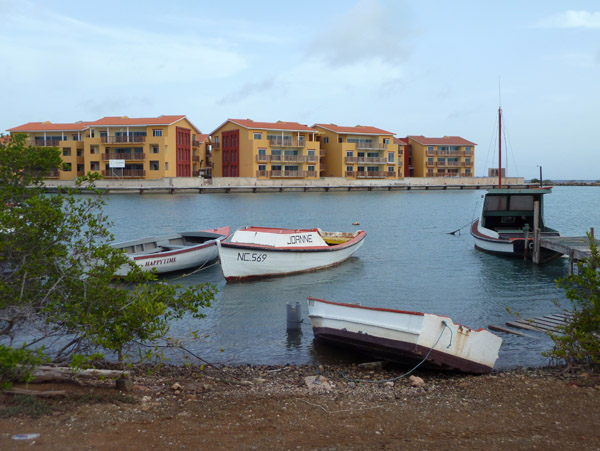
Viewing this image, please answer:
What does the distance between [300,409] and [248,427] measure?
103 centimetres

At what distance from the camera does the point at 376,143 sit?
97.5 meters

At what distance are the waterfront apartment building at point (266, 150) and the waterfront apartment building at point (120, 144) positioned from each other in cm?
783

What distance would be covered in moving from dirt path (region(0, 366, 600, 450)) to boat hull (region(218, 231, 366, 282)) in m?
11.6

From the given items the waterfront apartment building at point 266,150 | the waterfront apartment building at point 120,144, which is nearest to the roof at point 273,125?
the waterfront apartment building at point 266,150

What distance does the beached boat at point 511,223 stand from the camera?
26938 mm

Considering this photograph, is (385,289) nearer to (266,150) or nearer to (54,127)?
(266,150)

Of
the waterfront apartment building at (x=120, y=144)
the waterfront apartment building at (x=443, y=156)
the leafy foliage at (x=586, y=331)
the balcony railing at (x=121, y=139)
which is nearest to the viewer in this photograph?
the leafy foliage at (x=586, y=331)

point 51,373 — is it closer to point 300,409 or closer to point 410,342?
point 300,409

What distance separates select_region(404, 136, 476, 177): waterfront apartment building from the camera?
366 ft

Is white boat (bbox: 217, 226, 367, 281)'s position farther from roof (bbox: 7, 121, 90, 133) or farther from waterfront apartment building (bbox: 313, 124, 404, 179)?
waterfront apartment building (bbox: 313, 124, 404, 179)

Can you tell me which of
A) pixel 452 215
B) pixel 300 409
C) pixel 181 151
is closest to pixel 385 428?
pixel 300 409

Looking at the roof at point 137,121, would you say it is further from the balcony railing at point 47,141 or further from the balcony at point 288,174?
the balcony at point 288,174

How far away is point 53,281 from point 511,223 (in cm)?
2727

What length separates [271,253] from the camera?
854 inches
